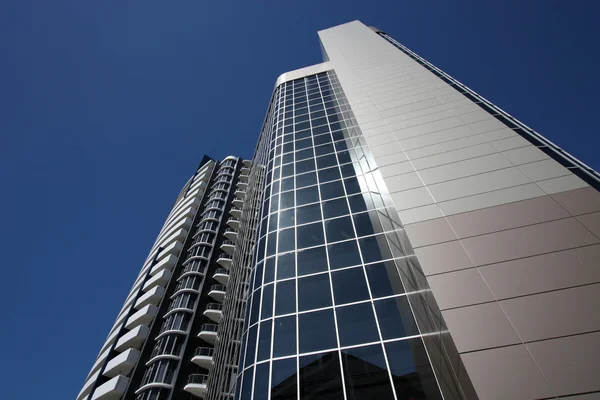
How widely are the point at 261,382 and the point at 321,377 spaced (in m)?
2.08

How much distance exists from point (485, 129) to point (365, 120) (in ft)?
20.4

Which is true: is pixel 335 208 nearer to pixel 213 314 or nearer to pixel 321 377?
pixel 321 377

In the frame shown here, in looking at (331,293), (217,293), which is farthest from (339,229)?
(217,293)

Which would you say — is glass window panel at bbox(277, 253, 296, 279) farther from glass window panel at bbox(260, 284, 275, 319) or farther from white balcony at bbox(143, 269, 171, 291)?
white balcony at bbox(143, 269, 171, 291)

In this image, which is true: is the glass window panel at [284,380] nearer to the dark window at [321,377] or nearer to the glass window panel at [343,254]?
the dark window at [321,377]

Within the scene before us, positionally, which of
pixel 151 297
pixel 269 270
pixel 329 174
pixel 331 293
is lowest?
pixel 331 293

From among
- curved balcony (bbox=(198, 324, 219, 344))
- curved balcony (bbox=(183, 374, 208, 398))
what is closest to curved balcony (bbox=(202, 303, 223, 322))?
curved balcony (bbox=(198, 324, 219, 344))

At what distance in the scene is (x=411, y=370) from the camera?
28.1ft

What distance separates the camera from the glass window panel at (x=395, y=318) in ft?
31.4

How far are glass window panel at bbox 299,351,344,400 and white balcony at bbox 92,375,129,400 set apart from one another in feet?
75.0

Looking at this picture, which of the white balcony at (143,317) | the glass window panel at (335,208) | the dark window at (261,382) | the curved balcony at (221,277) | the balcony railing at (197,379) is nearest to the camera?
the dark window at (261,382)

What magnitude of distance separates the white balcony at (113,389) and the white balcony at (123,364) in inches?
52.1

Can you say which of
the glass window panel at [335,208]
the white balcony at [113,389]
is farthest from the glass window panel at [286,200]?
the white balcony at [113,389]

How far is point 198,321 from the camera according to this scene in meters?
29.0
